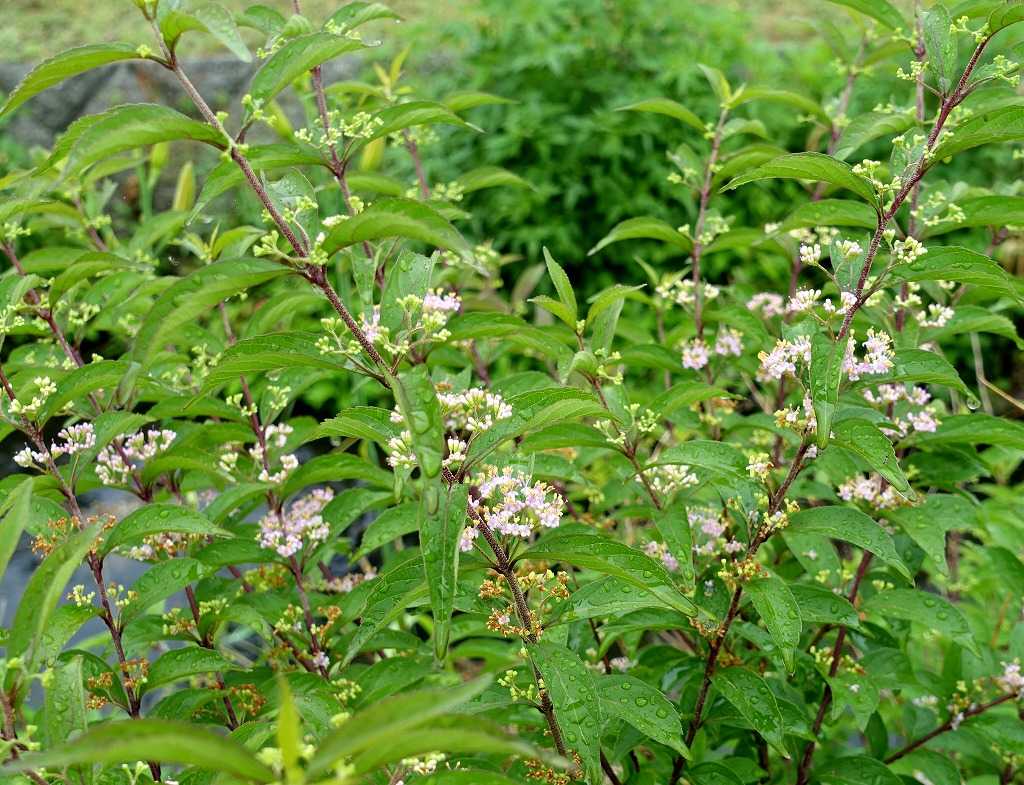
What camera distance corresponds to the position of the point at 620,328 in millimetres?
2412

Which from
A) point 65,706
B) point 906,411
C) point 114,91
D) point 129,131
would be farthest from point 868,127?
point 114,91

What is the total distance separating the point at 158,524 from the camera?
5.06 feet

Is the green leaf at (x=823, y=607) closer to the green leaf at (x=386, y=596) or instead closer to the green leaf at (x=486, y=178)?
the green leaf at (x=386, y=596)

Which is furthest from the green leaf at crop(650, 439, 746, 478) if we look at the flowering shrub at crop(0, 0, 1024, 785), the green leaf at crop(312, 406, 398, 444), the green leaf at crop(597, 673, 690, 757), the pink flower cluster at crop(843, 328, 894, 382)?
the green leaf at crop(312, 406, 398, 444)

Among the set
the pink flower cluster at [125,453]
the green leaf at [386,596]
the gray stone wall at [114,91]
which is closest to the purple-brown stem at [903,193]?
the green leaf at [386,596]

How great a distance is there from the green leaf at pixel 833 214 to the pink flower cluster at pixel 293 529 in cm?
104

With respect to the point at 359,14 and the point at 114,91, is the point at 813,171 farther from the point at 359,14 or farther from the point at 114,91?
the point at 114,91

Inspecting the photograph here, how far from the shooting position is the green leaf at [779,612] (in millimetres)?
1469

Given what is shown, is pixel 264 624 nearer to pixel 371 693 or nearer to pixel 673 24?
pixel 371 693

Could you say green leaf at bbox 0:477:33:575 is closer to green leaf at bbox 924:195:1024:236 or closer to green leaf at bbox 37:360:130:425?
green leaf at bbox 37:360:130:425

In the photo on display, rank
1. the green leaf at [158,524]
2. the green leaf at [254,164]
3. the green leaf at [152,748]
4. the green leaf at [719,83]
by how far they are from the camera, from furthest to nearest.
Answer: the green leaf at [719,83] < the green leaf at [158,524] < the green leaf at [254,164] < the green leaf at [152,748]

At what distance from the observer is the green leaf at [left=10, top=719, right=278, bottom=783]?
2.67 ft

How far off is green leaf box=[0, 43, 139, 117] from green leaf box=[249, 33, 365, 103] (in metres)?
0.17

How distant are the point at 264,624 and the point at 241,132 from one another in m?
0.84
